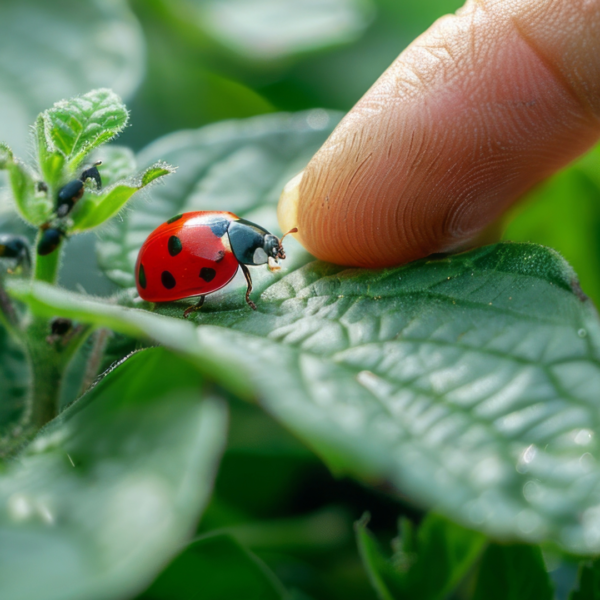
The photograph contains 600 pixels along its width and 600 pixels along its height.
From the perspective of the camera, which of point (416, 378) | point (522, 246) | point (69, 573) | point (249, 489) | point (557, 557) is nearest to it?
point (69, 573)

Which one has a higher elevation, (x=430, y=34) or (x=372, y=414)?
(x=430, y=34)

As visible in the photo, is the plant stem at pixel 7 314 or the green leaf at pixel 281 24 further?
the green leaf at pixel 281 24

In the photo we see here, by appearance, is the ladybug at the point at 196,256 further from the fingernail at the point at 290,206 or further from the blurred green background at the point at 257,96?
the blurred green background at the point at 257,96

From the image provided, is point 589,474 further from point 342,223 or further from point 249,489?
point 249,489

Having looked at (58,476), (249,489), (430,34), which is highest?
(430,34)

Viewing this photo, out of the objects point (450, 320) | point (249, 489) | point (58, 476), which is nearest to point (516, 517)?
point (450, 320)

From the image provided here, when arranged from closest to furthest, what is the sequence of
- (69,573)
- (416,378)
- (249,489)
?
(69,573) → (416,378) → (249,489)

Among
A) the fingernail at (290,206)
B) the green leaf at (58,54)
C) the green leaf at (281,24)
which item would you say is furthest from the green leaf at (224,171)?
the green leaf at (281,24)
